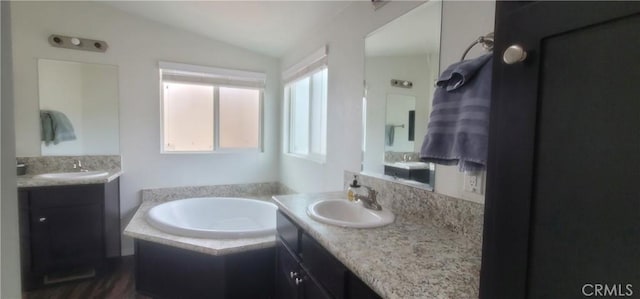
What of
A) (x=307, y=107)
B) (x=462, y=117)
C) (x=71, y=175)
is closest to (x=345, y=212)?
(x=462, y=117)

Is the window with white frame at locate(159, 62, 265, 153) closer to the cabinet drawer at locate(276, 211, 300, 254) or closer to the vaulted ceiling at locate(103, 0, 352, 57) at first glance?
the vaulted ceiling at locate(103, 0, 352, 57)

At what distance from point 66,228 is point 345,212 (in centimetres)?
236

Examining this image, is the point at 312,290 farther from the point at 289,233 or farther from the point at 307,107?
the point at 307,107

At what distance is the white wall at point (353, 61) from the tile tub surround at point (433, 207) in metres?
0.05

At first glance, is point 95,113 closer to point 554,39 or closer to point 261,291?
point 261,291

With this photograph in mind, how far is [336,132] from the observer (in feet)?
7.43

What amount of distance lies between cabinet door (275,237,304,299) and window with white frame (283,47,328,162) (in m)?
1.02

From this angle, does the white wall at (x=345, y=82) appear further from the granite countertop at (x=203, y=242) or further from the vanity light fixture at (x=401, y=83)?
the granite countertop at (x=203, y=242)

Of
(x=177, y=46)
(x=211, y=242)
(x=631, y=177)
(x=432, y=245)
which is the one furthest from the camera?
(x=177, y=46)

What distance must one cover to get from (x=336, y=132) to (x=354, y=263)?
1421 mm

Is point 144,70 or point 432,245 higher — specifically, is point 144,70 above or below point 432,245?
above

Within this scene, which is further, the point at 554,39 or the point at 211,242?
the point at 211,242

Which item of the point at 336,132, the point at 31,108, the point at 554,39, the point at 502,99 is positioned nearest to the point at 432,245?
the point at 502,99

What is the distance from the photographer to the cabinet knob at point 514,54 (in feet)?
1.65
